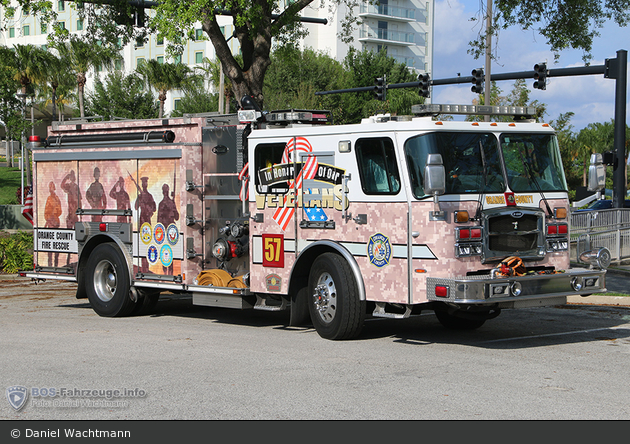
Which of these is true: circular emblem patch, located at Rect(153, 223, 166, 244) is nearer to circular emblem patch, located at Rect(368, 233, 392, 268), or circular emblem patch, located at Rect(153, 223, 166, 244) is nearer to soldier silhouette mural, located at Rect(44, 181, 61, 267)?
soldier silhouette mural, located at Rect(44, 181, 61, 267)

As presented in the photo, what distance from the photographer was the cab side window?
367 inches

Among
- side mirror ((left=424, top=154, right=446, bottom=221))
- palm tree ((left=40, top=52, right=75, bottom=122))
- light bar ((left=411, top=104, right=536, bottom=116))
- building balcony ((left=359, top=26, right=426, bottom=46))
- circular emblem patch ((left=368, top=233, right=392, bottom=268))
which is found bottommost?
circular emblem patch ((left=368, top=233, right=392, bottom=268))

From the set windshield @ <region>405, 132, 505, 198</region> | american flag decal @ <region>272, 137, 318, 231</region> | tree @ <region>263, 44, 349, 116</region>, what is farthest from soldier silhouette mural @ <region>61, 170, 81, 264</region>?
tree @ <region>263, 44, 349, 116</region>

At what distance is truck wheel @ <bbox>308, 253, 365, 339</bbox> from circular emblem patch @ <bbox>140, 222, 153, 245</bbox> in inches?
122

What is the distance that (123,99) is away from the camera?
62.2 metres

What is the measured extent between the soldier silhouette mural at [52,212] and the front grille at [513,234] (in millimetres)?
7456

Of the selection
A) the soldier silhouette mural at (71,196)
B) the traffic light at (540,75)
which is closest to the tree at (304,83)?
the traffic light at (540,75)

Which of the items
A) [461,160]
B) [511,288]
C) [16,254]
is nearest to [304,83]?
[16,254]

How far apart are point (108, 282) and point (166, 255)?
4.98 feet

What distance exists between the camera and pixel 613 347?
957cm

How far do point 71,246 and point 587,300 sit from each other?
28.8 feet

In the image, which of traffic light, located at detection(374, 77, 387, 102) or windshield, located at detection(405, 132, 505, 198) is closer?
windshield, located at detection(405, 132, 505, 198)

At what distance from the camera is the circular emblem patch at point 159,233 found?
11.9 meters
